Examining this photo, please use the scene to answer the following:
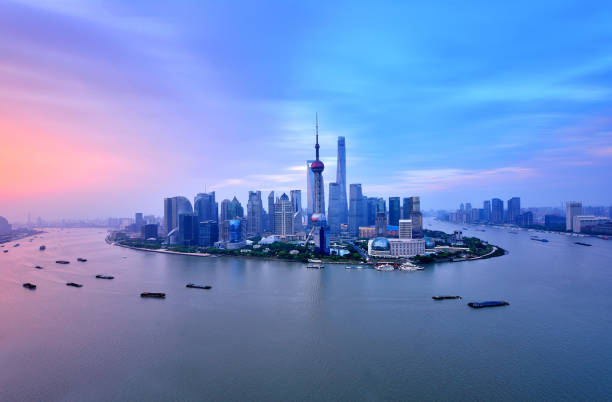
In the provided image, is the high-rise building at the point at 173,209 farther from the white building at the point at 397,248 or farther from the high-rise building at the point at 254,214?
the white building at the point at 397,248

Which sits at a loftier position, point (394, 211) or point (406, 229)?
point (394, 211)

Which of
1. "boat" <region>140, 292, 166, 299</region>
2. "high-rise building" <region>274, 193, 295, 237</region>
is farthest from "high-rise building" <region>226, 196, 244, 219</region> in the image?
"boat" <region>140, 292, 166, 299</region>

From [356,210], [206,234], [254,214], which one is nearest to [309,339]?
[206,234]

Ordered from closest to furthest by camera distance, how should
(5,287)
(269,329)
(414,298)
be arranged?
1. (269,329)
2. (414,298)
3. (5,287)

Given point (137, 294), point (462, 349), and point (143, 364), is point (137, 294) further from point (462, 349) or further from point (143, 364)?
point (462, 349)

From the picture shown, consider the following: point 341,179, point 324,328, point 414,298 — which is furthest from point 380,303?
point 341,179

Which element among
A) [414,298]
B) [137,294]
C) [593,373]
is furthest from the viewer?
[137,294]

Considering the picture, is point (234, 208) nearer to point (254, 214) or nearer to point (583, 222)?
point (254, 214)
